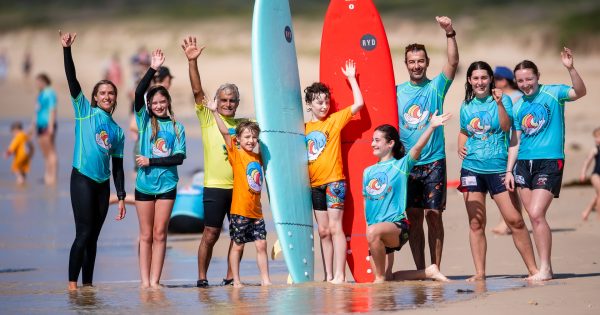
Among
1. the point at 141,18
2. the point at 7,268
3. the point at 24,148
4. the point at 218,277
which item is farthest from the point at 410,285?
the point at 141,18

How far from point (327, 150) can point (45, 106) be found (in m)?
10.0

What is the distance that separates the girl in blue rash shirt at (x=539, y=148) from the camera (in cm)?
873

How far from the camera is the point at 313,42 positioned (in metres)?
60.9

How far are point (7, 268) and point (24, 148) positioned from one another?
8636mm

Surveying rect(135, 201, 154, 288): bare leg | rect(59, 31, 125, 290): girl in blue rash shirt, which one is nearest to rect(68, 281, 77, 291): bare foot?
rect(59, 31, 125, 290): girl in blue rash shirt

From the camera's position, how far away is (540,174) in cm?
877

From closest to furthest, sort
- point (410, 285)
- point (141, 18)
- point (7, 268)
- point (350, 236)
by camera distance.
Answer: point (410, 285) < point (350, 236) < point (7, 268) < point (141, 18)

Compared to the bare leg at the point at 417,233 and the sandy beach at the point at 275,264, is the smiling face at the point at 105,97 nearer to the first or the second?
the sandy beach at the point at 275,264

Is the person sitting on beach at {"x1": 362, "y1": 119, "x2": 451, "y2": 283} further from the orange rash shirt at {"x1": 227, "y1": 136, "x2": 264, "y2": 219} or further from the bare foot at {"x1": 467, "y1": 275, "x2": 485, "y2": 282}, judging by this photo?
the orange rash shirt at {"x1": 227, "y1": 136, "x2": 264, "y2": 219}

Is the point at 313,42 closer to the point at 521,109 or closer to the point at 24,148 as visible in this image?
the point at 24,148

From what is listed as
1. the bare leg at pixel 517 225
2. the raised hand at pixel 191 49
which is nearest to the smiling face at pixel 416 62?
the bare leg at pixel 517 225

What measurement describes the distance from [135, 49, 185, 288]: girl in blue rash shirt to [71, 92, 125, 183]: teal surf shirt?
23 cm

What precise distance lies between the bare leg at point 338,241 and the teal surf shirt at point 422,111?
0.70m

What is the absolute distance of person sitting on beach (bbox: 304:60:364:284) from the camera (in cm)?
904
